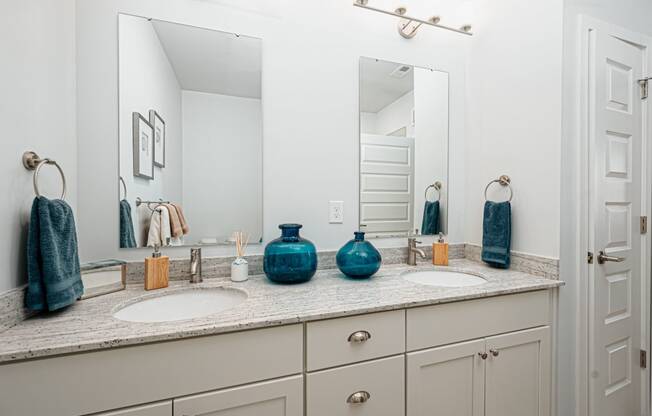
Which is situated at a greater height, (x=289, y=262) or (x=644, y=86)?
(x=644, y=86)

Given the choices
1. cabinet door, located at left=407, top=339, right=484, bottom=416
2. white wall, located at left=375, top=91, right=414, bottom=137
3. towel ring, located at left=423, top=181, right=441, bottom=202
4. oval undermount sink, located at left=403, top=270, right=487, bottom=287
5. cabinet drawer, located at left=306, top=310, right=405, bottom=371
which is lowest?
cabinet door, located at left=407, top=339, right=484, bottom=416

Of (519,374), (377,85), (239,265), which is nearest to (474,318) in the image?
(519,374)

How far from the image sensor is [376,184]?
1.65 metres

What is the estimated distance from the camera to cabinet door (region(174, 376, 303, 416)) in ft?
2.77

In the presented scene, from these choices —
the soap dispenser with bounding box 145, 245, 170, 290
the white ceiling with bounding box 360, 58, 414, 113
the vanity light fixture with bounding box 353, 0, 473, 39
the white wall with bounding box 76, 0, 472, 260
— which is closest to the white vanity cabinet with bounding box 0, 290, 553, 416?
the soap dispenser with bounding box 145, 245, 170, 290

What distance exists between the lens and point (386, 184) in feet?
5.47

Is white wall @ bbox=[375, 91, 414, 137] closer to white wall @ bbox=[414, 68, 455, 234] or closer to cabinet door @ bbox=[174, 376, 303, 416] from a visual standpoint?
white wall @ bbox=[414, 68, 455, 234]

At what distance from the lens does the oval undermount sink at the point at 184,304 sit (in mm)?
1098

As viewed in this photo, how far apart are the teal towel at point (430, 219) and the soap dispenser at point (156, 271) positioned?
1.34 m

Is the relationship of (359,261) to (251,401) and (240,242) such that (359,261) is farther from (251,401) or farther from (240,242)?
(251,401)

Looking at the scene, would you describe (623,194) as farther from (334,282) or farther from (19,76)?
(19,76)

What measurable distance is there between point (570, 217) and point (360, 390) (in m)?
1.21

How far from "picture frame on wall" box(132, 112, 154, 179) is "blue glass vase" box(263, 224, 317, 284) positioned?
2.07 feet

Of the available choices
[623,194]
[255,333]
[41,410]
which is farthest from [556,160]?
[41,410]
